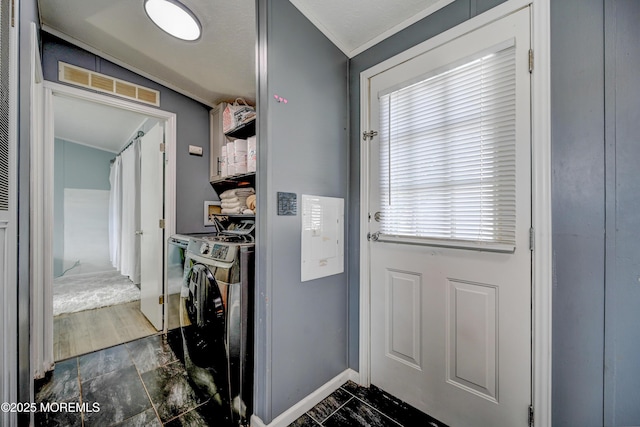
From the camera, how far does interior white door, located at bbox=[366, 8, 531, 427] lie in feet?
3.73

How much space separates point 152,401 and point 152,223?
158 cm

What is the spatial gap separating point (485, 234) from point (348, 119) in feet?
3.83

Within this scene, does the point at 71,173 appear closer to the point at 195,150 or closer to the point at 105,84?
the point at 105,84

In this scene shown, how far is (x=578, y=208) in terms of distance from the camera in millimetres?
1018

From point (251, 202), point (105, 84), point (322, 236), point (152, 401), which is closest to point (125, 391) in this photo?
point (152, 401)

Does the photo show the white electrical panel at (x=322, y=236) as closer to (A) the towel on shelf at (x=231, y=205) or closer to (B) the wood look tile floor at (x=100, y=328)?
(A) the towel on shelf at (x=231, y=205)

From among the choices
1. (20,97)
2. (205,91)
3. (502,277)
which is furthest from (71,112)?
(502,277)

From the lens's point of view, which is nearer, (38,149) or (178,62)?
(38,149)

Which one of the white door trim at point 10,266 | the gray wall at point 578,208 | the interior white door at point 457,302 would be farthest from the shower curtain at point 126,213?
the gray wall at point 578,208

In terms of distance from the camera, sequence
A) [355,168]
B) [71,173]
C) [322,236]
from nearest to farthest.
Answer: [322,236] < [355,168] < [71,173]

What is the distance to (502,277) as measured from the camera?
119 centimetres

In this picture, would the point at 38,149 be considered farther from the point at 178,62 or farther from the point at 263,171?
the point at 263,171

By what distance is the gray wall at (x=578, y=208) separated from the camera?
981 mm

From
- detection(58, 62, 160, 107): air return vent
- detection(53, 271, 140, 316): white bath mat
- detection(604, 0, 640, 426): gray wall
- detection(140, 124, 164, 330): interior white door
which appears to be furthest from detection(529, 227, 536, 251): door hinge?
detection(53, 271, 140, 316): white bath mat
